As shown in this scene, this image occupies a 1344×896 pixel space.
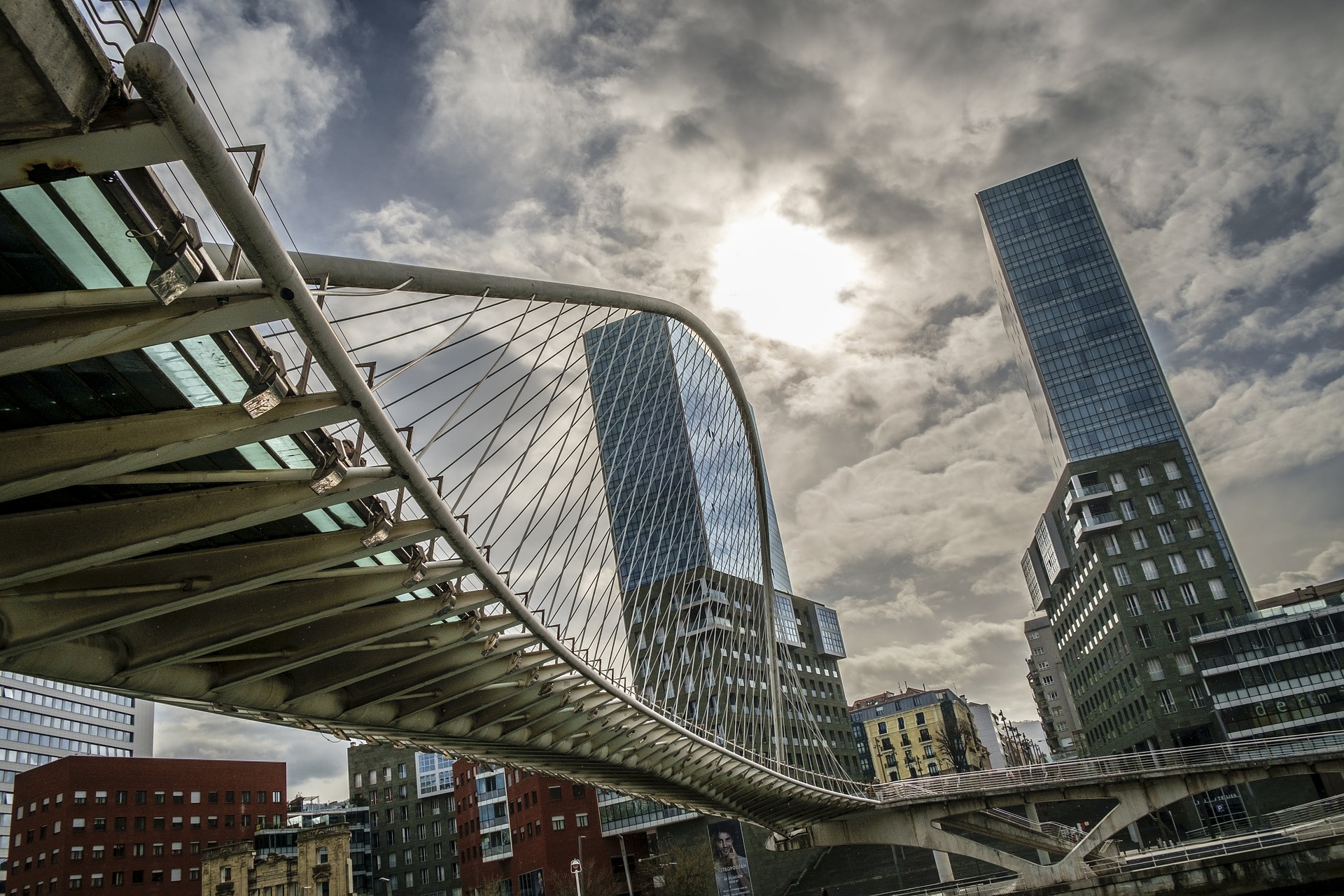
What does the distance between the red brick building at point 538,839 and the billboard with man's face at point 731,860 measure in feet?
23.7

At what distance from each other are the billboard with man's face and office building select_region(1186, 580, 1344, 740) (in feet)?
141

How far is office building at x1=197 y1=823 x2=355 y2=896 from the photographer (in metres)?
74.9

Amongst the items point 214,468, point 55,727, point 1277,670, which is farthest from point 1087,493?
point 55,727

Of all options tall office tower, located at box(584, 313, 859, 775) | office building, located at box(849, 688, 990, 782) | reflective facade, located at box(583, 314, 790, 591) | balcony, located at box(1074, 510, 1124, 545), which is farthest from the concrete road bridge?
office building, located at box(849, 688, 990, 782)

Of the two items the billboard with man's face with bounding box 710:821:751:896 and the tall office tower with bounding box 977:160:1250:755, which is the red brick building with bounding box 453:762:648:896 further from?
the tall office tower with bounding box 977:160:1250:755

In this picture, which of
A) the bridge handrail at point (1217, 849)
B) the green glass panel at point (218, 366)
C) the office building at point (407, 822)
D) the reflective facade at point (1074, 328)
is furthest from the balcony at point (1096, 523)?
the green glass panel at point (218, 366)

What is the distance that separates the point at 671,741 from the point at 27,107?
30.1m

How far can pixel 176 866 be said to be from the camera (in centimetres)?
8319

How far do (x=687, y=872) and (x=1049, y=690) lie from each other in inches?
4621

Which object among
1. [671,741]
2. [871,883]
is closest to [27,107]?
[671,741]

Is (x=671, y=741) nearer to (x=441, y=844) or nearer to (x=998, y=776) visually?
(x=998, y=776)

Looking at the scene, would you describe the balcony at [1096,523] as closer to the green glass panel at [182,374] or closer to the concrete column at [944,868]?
the concrete column at [944,868]

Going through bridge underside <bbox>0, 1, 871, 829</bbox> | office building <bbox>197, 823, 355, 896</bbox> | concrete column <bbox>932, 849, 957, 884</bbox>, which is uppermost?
bridge underside <bbox>0, 1, 871, 829</bbox>

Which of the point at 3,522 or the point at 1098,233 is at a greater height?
the point at 1098,233
